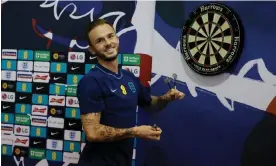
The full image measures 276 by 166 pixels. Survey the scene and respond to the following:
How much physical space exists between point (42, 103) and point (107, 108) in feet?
3.21

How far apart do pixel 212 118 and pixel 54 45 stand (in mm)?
1178

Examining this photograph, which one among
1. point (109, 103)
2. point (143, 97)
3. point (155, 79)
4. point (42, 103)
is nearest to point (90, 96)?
point (109, 103)

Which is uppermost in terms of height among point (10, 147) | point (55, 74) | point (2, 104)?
point (55, 74)

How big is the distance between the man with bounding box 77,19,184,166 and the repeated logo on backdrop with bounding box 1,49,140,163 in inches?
25.0

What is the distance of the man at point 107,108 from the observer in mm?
1539

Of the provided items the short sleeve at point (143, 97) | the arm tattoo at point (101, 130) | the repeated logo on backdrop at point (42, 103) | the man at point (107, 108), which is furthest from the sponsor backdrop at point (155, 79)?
the arm tattoo at point (101, 130)

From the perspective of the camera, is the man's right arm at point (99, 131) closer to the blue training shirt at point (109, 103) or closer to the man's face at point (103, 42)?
the blue training shirt at point (109, 103)

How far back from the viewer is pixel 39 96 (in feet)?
7.97

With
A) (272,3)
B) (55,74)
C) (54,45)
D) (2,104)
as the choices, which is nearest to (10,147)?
(2,104)

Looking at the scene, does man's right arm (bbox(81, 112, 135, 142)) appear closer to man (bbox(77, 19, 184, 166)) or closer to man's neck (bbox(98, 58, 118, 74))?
man (bbox(77, 19, 184, 166))

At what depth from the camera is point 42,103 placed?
243cm

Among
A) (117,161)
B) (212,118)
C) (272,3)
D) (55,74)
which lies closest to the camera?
(117,161)

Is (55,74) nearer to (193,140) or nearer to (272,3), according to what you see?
(193,140)

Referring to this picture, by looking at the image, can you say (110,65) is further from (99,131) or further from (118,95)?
(99,131)
